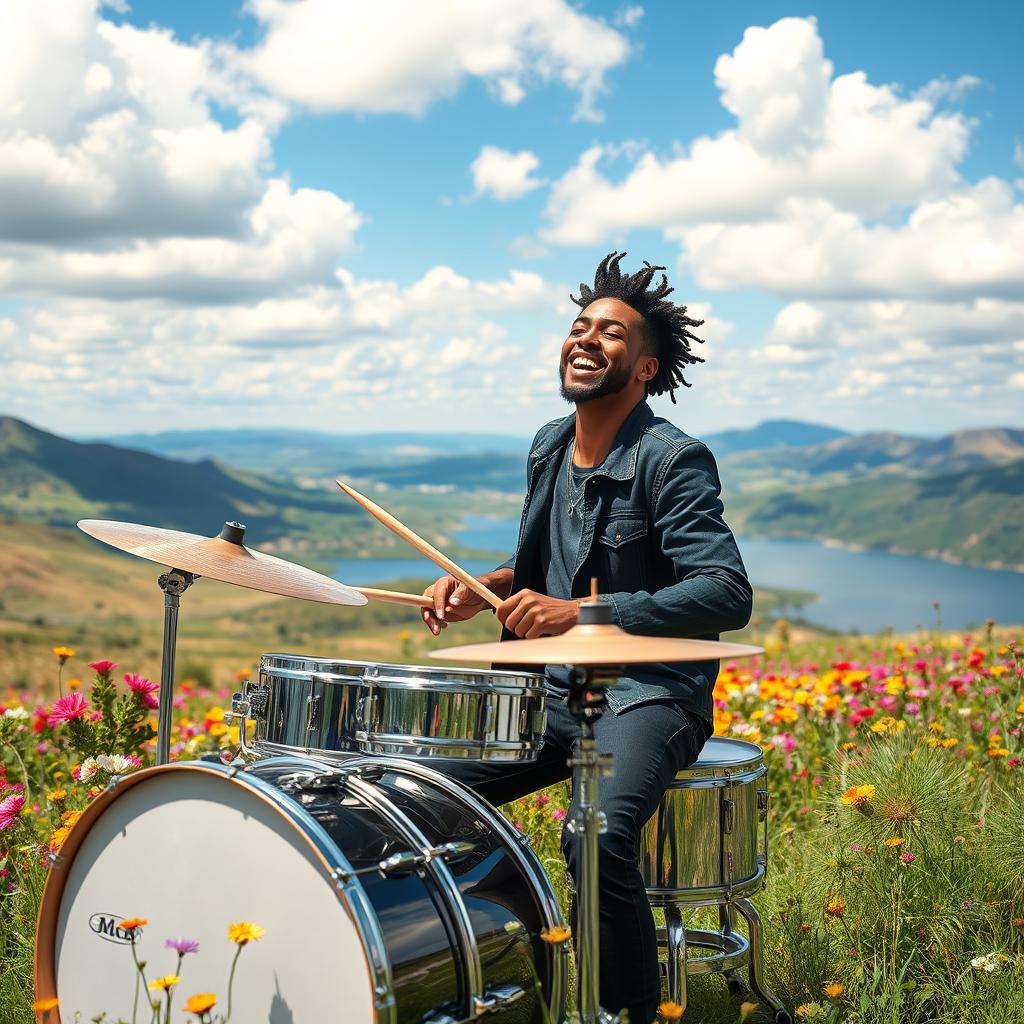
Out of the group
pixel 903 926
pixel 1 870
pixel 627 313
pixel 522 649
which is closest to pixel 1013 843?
pixel 903 926

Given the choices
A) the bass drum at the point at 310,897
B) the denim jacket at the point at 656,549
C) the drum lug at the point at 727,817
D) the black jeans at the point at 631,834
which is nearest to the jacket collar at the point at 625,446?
the denim jacket at the point at 656,549

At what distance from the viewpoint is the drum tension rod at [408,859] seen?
2740mm

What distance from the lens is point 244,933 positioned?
105 inches

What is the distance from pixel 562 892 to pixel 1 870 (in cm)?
239

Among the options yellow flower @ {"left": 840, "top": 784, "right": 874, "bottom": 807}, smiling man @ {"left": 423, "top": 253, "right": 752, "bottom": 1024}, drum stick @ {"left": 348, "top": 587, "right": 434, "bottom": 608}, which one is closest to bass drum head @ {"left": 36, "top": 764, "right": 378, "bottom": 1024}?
smiling man @ {"left": 423, "top": 253, "right": 752, "bottom": 1024}

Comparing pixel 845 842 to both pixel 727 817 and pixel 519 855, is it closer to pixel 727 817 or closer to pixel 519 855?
pixel 727 817

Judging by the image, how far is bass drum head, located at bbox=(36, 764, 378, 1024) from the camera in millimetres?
Answer: 2730

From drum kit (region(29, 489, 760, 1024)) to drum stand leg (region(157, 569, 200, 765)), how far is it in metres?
0.44

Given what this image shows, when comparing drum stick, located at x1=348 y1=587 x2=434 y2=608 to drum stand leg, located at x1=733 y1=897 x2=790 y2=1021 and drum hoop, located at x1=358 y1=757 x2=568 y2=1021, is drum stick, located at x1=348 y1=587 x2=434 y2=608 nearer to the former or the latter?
drum hoop, located at x1=358 y1=757 x2=568 y2=1021

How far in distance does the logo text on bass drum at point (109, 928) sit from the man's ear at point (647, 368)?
102 inches

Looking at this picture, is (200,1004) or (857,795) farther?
(857,795)

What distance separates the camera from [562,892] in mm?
5016

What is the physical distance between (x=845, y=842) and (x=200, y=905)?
301cm

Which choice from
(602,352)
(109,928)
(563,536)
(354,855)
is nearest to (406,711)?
(354,855)
